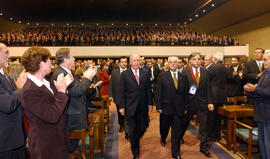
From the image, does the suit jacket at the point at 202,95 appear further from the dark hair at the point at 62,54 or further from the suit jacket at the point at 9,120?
the suit jacket at the point at 9,120

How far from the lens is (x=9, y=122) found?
1.58 m

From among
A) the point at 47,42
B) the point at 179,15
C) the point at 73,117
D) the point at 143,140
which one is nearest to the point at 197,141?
the point at 143,140

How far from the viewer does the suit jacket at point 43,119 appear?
4.43 feet

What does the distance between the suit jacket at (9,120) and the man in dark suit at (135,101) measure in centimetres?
154

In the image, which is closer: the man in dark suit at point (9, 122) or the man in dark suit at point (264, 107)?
the man in dark suit at point (9, 122)

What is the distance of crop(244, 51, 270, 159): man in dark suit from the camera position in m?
2.38

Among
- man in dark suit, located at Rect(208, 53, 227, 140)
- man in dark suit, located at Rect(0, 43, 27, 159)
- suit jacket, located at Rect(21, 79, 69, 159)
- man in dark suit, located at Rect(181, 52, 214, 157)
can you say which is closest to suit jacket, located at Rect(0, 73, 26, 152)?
man in dark suit, located at Rect(0, 43, 27, 159)

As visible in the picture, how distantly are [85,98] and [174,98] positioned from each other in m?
1.50

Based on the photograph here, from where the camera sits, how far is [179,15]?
778 inches

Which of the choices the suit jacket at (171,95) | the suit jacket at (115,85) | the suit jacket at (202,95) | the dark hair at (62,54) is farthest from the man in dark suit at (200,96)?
the dark hair at (62,54)

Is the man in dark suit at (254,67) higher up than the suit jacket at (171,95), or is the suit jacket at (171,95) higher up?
the man in dark suit at (254,67)

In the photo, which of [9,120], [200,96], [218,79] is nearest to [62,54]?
[9,120]

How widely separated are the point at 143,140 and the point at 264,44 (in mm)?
12842

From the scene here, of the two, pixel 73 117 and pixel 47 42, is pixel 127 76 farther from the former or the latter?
pixel 47 42
